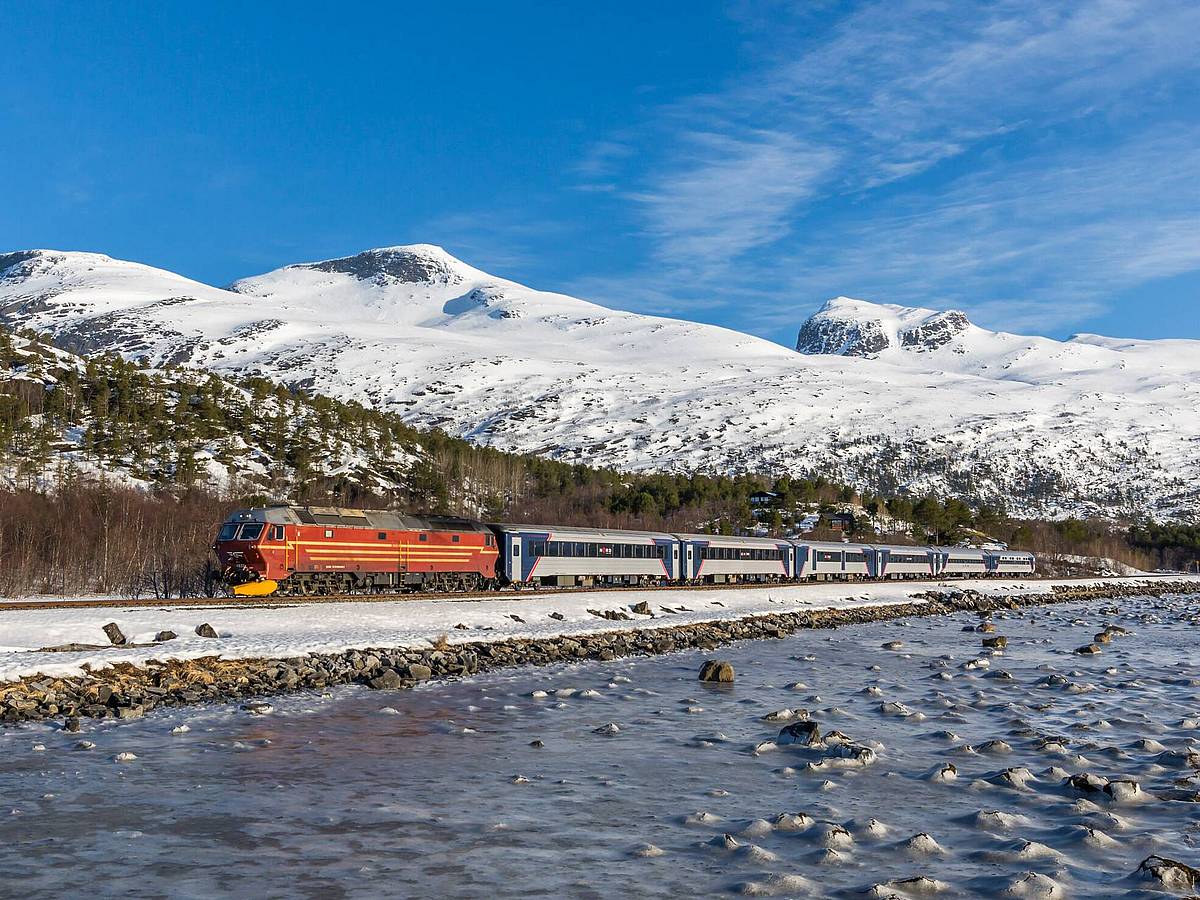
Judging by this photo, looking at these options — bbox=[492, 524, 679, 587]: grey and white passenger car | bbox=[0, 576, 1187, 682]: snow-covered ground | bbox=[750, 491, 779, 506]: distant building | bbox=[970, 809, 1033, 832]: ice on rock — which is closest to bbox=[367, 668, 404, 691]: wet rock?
bbox=[0, 576, 1187, 682]: snow-covered ground

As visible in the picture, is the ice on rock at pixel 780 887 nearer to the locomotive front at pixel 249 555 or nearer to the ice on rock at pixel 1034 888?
the ice on rock at pixel 1034 888

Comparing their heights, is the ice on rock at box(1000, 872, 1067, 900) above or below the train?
below

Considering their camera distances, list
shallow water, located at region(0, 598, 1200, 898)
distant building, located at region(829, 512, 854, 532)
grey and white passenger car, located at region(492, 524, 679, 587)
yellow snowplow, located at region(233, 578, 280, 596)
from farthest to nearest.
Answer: distant building, located at region(829, 512, 854, 532), grey and white passenger car, located at region(492, 524, 679, 587), yellow snowplow, located at region(233, 578, 280, 596), shallow water, located at region(0, 598, 1200, 898)

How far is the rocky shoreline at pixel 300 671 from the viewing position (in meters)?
22.0

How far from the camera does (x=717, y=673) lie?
2927cm

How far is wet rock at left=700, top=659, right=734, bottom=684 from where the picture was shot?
28969 mm

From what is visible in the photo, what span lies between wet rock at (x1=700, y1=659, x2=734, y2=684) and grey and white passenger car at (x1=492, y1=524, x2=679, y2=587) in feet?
87.9

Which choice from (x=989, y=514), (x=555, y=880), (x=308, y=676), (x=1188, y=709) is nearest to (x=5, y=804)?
(x=555, y=880)

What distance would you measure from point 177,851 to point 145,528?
4810 centimetres

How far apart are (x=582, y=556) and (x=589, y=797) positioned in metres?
44.4

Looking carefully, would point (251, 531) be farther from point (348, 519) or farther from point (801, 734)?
point (801, 734)

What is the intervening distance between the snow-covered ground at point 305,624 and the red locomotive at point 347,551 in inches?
185

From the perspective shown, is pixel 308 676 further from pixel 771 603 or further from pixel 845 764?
pixel 771 603

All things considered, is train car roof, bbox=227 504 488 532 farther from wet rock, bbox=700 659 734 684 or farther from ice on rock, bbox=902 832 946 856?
ice on rock, bbox=902 832 946 856
